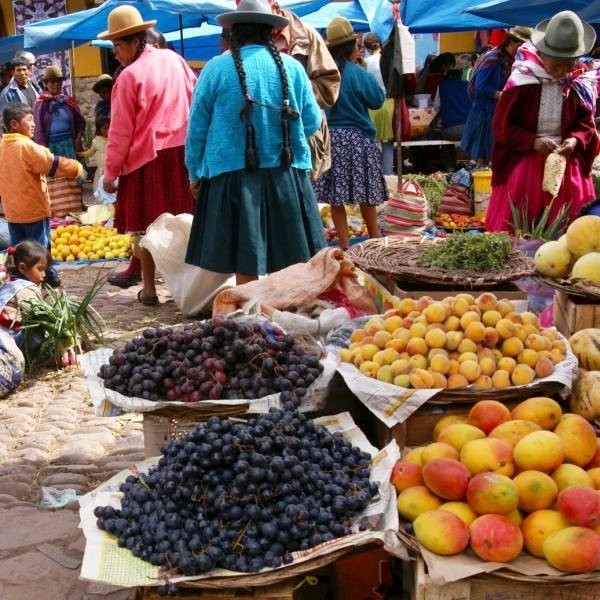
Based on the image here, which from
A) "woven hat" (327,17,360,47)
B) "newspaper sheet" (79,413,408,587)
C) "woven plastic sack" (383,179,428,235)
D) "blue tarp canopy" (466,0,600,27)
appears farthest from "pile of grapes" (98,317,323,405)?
"blue tarp canopy" (466,0,600,27)

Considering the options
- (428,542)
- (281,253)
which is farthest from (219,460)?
(281,253)

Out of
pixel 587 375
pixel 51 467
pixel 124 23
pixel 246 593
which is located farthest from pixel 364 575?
pixel 124 23

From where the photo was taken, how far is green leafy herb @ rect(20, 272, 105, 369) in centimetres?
520

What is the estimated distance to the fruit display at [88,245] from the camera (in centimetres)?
892

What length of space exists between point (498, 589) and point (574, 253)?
1741mm

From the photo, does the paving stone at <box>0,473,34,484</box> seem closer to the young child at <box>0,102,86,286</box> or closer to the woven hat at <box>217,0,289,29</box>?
the woven hat at <box>217,0,289,29</box>

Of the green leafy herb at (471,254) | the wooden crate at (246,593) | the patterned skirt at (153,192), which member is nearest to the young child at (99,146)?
the patterned skirt at (153,192)

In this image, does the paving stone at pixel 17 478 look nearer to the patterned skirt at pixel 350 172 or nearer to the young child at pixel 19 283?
the young child at pixel 19 283

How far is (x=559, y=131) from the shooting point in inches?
202

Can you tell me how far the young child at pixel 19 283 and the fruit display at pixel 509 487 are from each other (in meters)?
3.42

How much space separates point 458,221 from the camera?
29.4ft

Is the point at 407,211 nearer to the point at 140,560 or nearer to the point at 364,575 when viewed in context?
the point at 364,575

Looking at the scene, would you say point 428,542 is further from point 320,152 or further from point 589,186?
point 320,152

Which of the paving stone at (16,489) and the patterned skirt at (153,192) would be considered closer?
the paving stone at (16,489)
